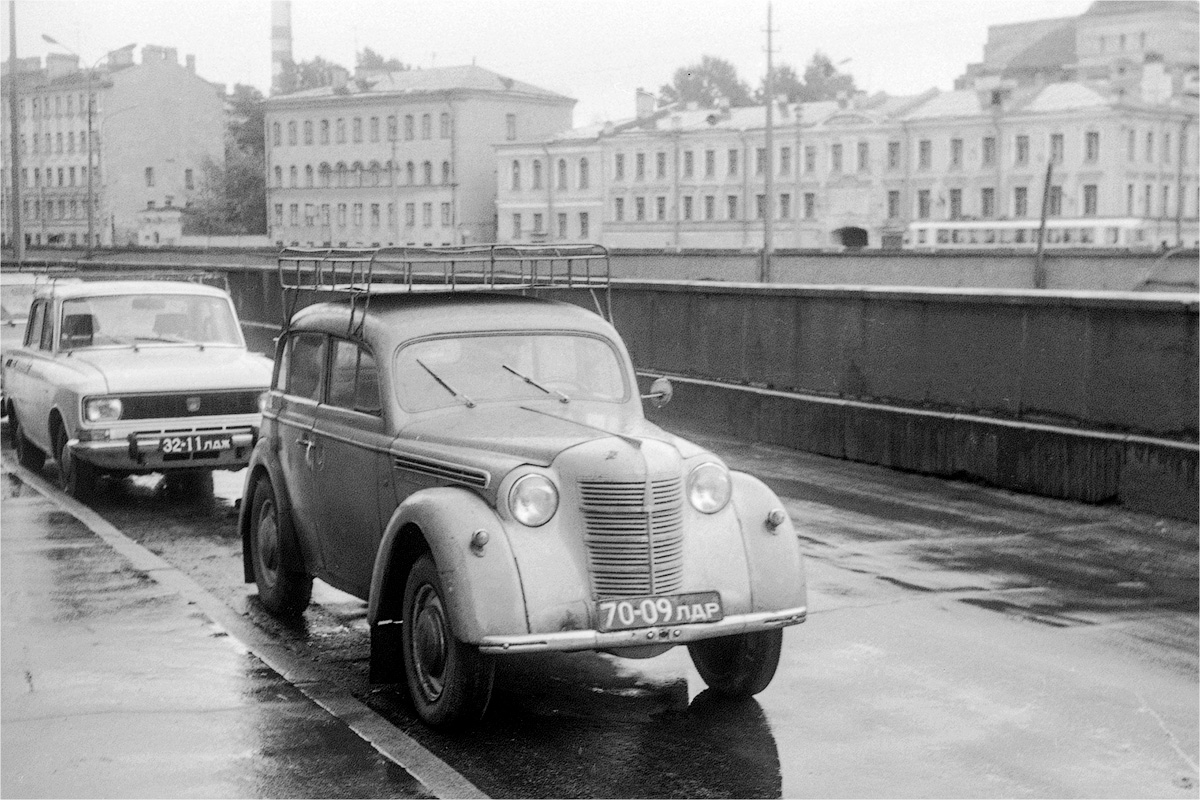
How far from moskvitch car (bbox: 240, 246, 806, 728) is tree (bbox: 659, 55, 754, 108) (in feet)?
453

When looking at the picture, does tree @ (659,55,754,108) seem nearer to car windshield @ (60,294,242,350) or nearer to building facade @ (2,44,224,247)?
building facade @ (2,44,224,247)

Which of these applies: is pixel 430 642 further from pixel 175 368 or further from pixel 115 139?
pixel 115 139

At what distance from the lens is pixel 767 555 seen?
688cm

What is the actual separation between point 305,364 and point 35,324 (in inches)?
293

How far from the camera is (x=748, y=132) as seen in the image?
106375 mm

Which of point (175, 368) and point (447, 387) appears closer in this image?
point (447, 387)

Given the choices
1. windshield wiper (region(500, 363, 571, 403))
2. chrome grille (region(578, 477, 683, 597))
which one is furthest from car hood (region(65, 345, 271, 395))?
chrome grille (region(578, 477, 683, 597))

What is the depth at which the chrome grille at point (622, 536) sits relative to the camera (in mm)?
6500

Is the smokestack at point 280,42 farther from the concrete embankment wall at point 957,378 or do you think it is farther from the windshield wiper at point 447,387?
the windshield wiper at point 447,387

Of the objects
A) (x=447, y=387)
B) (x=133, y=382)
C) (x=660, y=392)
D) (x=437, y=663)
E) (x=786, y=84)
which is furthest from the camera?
(x=786, y=84)

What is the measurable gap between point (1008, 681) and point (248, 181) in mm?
125397

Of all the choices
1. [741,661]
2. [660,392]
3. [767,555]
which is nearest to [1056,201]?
[660,392]

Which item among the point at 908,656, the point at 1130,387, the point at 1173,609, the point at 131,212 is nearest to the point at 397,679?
the point at 908,656

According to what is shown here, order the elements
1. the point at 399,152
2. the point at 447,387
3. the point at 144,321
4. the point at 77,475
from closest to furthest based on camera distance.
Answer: the point at 447,387 → the point at 77,475 → the point at 144,321 → the point at 399,152
